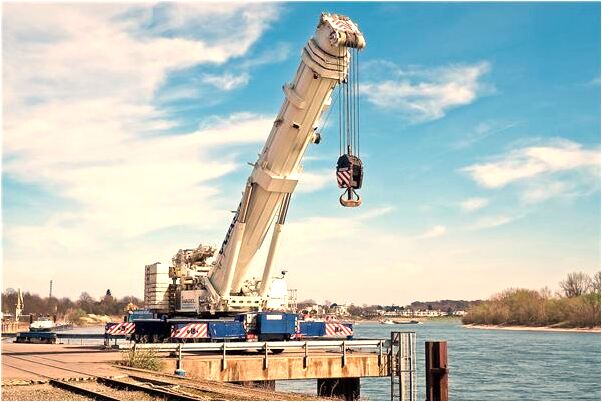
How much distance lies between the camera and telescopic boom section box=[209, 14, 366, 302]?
22656 millimetres

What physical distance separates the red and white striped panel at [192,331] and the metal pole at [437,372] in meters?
9.04

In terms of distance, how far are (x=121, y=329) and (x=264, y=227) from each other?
7.81 metres

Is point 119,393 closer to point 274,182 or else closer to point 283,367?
point 283,367

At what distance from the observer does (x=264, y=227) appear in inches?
→ 1070

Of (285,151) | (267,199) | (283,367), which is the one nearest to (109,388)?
(283,367)

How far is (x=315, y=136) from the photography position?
81.7ft

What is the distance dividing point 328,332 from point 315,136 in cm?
804

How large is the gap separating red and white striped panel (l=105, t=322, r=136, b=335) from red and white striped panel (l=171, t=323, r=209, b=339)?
4231 millimetres

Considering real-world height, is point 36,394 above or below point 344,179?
below

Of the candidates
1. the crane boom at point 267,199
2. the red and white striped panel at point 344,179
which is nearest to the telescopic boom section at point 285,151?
the crane boom at point 267,199

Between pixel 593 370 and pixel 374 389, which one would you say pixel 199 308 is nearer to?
pixel 374 389

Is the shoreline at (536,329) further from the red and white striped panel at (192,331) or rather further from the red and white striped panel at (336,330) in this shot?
the red and white striped panel at (192,331)

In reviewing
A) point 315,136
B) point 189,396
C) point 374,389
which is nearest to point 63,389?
point 189,396

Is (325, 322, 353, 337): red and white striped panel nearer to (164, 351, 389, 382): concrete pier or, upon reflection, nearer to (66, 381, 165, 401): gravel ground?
(164, 351, 389, 382): concrete pier
